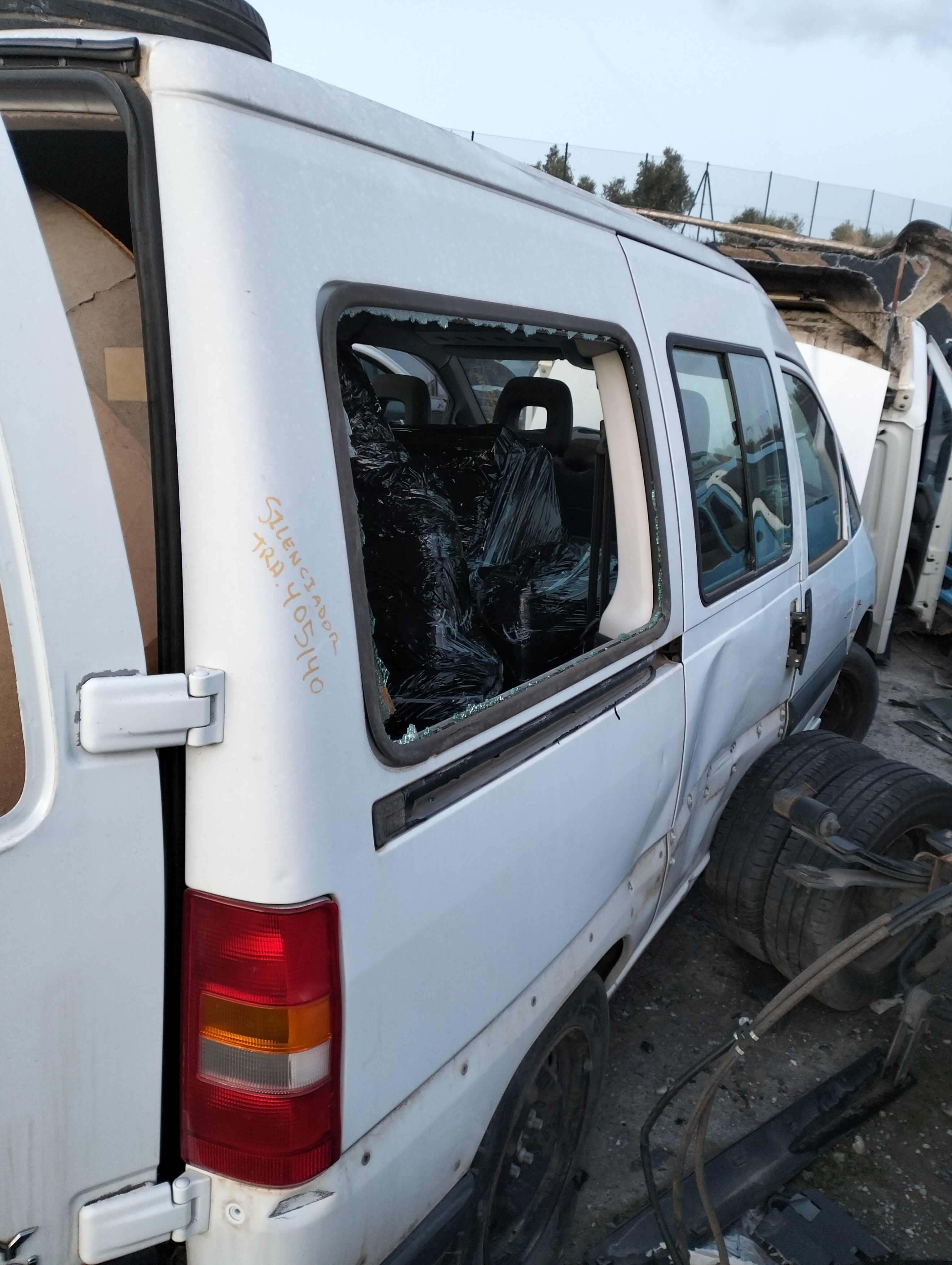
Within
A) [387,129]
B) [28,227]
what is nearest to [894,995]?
[387,129]

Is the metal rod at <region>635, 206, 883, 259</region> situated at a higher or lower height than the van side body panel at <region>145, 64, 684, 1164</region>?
higher

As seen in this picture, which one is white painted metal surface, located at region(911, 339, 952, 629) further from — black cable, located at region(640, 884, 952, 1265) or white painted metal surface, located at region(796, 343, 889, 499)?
black cable, located at region(640, 884, 952, 1265)

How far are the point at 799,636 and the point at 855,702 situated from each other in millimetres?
1735

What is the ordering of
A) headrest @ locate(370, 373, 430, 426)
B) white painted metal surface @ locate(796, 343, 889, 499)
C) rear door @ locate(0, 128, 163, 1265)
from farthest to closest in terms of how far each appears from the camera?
white painted metal surface @ locate(796, 343, 889, 499) < headrest @ locate(370, 373, 430, 426) < rear door @ locate(0, 128, 163, 1265)

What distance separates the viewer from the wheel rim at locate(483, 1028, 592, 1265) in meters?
1.82

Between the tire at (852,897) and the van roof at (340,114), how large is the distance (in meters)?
1.77

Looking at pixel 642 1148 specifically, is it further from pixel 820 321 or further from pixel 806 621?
pixel 820 321

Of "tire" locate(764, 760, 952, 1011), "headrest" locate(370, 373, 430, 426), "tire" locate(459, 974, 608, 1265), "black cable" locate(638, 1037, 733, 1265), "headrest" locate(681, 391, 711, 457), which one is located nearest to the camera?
"tire" locate(459, 974, 608, 1265)

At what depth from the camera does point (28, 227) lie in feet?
2.96

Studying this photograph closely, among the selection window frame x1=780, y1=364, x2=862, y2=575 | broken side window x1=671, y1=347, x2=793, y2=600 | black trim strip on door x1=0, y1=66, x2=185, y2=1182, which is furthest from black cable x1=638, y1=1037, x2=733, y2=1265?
window frame x1=780, y1=364, x2=862, y2=575

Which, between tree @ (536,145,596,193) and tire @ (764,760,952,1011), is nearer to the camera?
tire @ (764,760,952,1011)

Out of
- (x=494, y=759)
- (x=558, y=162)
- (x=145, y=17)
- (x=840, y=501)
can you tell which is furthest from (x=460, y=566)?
(x=558, y=162)

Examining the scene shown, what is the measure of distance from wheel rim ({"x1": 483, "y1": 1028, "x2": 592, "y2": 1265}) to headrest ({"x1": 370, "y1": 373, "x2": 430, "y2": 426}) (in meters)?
2.21

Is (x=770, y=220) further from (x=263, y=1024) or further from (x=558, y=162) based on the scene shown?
Result: (x=263, y=1024)
